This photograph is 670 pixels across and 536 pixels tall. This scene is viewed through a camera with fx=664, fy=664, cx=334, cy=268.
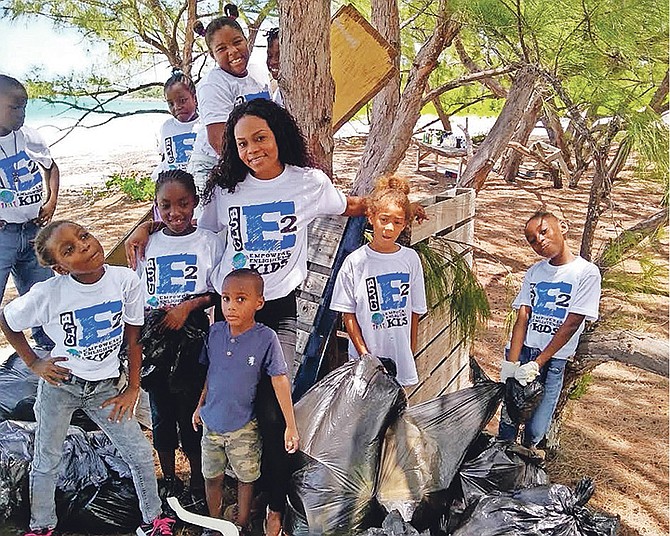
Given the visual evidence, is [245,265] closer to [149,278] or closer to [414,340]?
[149,278]

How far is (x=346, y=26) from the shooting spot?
9.74ft

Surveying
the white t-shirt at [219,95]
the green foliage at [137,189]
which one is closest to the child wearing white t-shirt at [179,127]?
the white t-shirt at [219,95]

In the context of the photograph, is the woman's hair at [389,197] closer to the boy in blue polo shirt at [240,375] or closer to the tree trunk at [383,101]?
the boy in blue polo shirt at [240,375]

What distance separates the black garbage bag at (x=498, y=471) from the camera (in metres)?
2.18

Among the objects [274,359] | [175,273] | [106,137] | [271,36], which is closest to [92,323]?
[175,273]

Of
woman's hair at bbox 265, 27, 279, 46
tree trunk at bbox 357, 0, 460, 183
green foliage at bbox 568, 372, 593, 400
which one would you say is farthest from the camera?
tree trunk at bbox 357, 0, 460, 183

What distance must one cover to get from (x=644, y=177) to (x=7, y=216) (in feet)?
8.99

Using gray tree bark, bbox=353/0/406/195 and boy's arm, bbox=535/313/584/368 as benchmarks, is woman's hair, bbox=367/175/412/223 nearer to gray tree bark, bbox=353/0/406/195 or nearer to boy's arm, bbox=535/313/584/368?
boy's arm, bbox=535/313/584/368

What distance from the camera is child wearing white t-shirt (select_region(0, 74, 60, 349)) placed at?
292 centimetres

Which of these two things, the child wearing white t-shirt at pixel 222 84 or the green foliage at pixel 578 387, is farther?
the green foliage at pixel 578 387

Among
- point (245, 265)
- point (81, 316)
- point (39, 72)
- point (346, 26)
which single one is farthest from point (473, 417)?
point (39, 72)

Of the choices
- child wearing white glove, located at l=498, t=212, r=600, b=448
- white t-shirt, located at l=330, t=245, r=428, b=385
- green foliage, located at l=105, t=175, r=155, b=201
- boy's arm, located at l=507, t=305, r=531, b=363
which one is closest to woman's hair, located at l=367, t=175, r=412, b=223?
white t-shirt, located at l=330, t=245, r=428, b=385

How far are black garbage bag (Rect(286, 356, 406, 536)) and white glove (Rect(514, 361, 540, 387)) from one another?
0.46m

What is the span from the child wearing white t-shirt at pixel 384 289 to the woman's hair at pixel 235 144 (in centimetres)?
36
